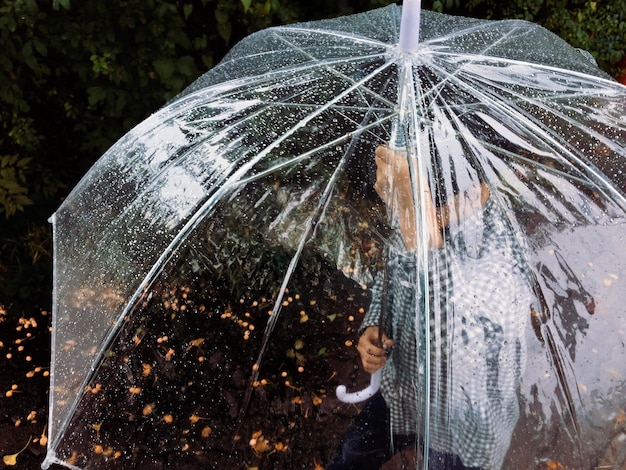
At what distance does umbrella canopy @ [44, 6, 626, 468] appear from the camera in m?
1.21

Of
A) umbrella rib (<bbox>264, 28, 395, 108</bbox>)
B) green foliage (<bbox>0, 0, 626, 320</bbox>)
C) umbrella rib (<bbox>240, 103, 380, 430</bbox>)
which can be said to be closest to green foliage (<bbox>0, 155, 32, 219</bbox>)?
green foliage (<bbox>0, 0, 626, 320</bbox>)

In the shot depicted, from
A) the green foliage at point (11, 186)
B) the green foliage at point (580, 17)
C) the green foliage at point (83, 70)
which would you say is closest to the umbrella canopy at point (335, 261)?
the green foliage at point (83, 70)

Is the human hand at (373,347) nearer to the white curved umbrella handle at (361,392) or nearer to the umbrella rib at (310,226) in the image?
the white curved umbrella handle at (361,392)

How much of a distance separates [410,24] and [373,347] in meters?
0.71

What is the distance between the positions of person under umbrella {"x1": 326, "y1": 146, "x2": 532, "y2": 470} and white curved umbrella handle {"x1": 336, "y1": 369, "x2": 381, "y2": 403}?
1cm

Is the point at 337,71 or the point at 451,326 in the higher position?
the point at 337,71

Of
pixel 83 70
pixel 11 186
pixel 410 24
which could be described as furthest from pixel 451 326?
pixel 11 186

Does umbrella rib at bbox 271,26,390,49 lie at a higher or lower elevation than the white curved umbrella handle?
higher

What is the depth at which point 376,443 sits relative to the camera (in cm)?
130

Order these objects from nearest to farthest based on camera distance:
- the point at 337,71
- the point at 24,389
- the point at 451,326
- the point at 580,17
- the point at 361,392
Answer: the point at 451,326 → the point at 361,392 → the point at 337,71 → the point at 24,389 → the point at 580,17

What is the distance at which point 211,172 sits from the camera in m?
1.39

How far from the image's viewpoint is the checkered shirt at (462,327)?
120 cm

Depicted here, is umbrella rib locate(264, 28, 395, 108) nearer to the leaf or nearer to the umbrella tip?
the umbrella tip

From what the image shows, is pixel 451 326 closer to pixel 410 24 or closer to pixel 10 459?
pixel 410 24
